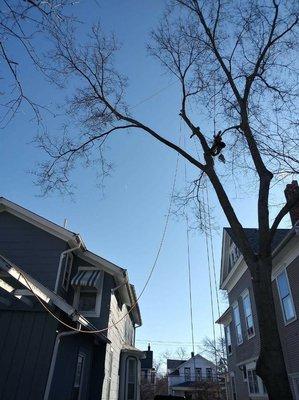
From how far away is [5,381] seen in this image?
10.6 metres

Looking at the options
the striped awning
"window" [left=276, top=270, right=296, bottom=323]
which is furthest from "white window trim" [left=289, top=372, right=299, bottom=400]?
the striped awning

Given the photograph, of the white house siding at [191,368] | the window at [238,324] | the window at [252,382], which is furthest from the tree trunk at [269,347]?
the white house siding at [191,368]

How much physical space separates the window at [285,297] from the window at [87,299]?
7430mm

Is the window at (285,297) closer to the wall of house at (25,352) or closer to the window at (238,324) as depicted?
the window at (238,324)

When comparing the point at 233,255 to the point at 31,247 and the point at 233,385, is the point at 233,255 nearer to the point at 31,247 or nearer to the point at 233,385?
the point at 233,385

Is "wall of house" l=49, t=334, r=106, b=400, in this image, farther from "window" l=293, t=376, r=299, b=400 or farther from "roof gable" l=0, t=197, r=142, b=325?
"window" l=293, t=376, r=299, b=400

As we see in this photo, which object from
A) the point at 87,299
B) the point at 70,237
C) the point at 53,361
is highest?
the point at 70,237

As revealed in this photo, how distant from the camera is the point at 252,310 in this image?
59.8 ft

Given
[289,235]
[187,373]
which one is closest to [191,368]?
[187,373]

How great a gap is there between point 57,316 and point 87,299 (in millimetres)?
3848

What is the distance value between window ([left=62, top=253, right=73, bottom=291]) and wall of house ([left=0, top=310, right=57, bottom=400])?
115 inches

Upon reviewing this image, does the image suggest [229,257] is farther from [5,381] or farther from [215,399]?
[215,399]

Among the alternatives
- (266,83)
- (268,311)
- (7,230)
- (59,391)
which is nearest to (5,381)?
(59,391)

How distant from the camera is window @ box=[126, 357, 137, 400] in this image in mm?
18234
